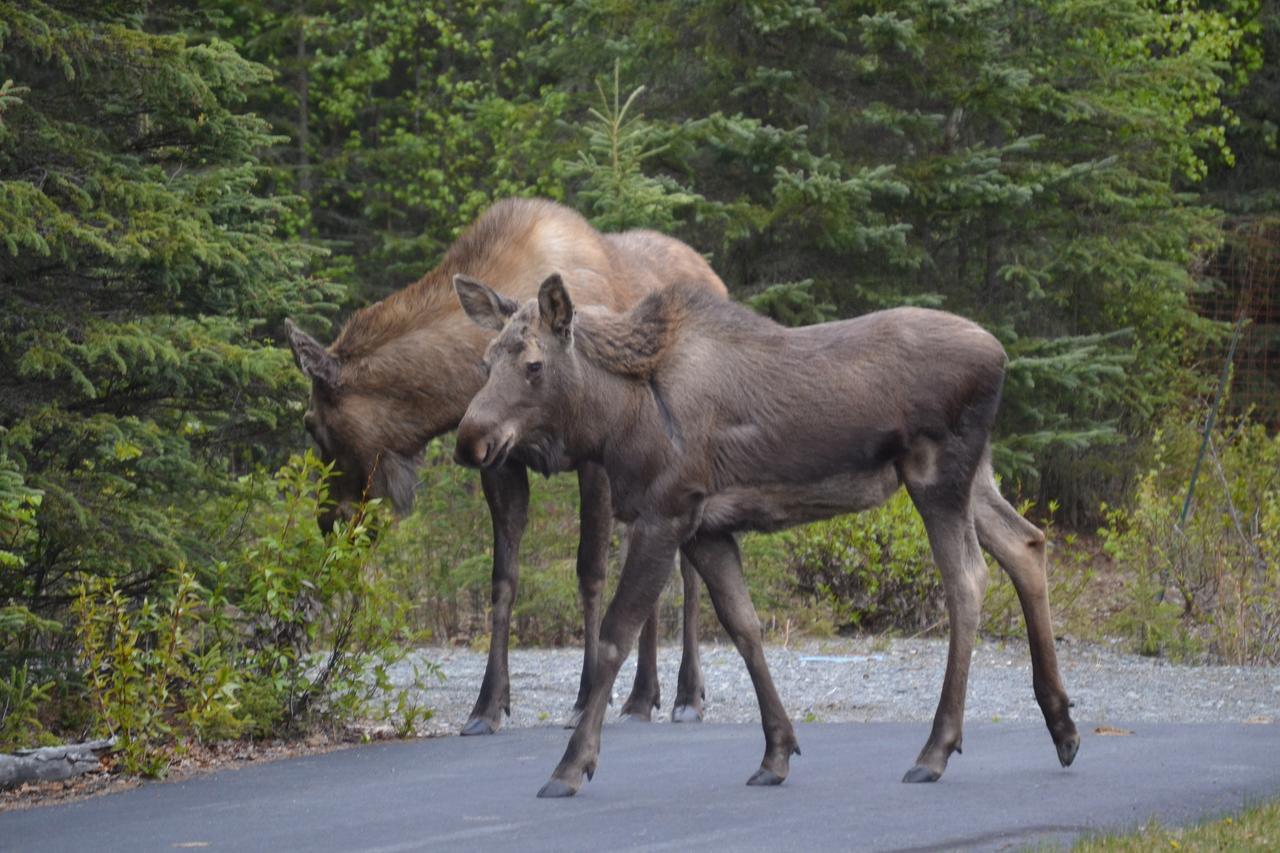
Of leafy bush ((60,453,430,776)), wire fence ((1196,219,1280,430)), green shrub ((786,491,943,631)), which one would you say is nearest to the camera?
leafy bush ((60,453,430,776))

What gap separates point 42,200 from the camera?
8672mm

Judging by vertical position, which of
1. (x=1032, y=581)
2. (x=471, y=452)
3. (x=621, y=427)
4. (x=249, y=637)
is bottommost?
(x=249, y=637)

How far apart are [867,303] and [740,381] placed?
40.6 ft

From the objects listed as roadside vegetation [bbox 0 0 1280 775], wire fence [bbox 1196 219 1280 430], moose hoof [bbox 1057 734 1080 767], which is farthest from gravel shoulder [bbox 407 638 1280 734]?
wire fence [bbox 1196 219 1280 430]

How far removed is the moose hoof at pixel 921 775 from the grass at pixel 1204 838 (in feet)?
3.80

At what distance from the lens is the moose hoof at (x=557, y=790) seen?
7.34 m

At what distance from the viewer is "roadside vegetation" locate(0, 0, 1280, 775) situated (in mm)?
8969

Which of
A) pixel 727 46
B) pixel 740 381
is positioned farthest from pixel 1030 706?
pixel 727 46

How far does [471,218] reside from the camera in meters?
27.3

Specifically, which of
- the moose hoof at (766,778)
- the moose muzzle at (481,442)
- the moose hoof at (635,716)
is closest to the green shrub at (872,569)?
the moose hoof at (635,716)

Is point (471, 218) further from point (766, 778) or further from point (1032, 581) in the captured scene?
point (766, 778)

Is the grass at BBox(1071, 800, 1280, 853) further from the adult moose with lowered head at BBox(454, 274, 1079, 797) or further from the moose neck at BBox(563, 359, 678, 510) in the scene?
the moose neck at BBox(563, 359, 678, 510)

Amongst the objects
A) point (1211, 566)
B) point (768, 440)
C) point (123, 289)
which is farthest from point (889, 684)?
point (123, 289)

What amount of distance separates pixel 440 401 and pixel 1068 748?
3.96 metres
